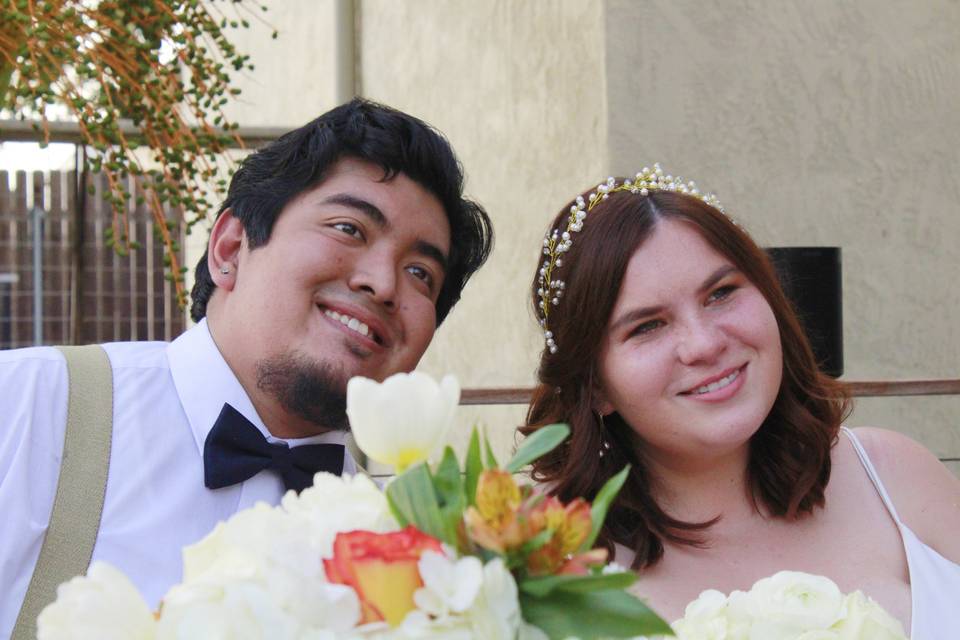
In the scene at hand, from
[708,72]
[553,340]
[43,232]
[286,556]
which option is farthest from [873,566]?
[43,232]

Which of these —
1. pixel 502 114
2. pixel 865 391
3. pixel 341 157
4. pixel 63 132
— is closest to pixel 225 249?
pixel 341 157

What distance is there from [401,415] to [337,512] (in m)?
0.10

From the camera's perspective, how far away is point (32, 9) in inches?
102

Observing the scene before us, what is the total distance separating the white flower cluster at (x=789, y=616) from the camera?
135cm

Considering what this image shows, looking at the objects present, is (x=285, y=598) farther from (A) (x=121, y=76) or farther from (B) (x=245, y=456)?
(A) (x=121, y=76)

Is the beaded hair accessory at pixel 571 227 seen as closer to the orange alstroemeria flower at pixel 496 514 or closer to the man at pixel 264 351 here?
the man at pixel 264 351

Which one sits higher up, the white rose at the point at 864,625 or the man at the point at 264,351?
the man at the point at 264,351

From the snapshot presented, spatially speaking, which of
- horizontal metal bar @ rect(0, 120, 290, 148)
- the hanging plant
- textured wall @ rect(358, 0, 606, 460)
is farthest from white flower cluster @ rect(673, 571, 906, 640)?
textured wall @ rect(358, 0, 606, 460)

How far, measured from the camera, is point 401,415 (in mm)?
903

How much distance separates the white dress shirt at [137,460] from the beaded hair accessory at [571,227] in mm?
663

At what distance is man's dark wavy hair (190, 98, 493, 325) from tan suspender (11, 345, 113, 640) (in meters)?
0.45

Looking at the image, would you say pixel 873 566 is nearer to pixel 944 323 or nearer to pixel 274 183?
pixel 274 183

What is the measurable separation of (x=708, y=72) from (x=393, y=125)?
2.48 metres

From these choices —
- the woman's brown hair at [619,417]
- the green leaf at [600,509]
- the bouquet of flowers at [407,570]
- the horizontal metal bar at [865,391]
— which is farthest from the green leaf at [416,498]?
the horizontal metal bar at [865,391]
